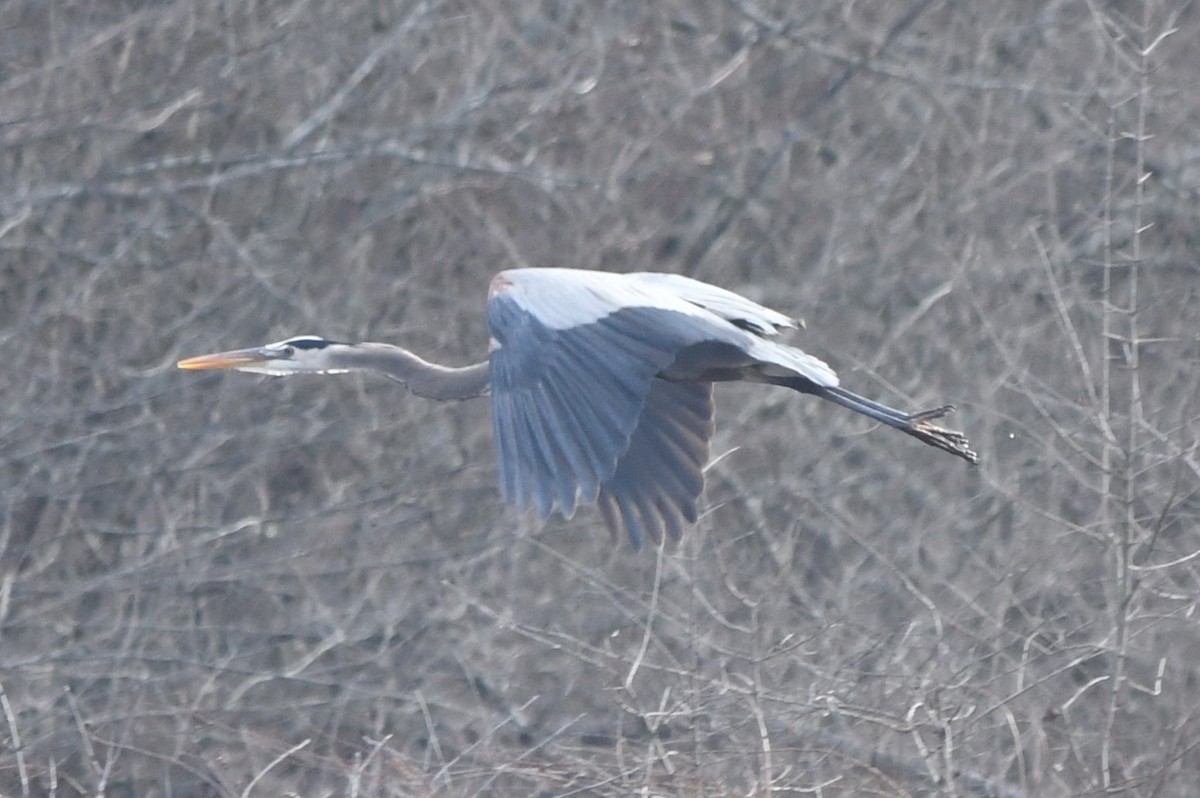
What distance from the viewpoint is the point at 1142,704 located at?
726 cm

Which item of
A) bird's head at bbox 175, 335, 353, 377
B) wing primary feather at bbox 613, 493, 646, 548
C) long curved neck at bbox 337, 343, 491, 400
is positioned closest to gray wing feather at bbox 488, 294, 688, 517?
wing primary feather at bbox 613, 493, 646, 548

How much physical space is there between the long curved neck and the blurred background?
4.04 ft

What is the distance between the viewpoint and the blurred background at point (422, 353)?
25.4 feet

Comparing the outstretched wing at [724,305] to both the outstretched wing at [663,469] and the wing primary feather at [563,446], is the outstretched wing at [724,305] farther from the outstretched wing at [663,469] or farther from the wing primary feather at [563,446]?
the wing primary feather at [563,446]

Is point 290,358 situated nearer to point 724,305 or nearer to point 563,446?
point 724,305

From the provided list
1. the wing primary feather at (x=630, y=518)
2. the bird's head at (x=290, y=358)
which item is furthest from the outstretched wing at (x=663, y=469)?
the bird's head at (x=290, y=358)

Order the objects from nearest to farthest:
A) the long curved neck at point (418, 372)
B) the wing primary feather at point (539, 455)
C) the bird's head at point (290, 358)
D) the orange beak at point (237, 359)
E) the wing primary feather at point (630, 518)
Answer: the wing primary feather at point (539, 455) → the wing primary feather at point (630, 518) → the long curved neck at point (418, 372) → the bird's head at point (290, 358) → the orange beak at point (237, 359)

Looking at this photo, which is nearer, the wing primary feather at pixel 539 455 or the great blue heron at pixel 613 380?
the wing primary feather at pixel 539 455

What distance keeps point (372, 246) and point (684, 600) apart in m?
1.87

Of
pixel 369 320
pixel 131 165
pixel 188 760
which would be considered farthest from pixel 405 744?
pixel 131 165

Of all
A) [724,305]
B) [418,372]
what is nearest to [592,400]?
[724,305]

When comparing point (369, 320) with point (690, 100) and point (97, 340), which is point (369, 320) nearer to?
point (97, 340)

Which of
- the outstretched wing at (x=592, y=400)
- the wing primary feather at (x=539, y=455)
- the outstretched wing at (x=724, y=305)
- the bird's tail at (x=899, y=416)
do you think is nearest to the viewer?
the wing primary feather at (x=539, y=455)

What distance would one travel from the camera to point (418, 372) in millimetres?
6375
